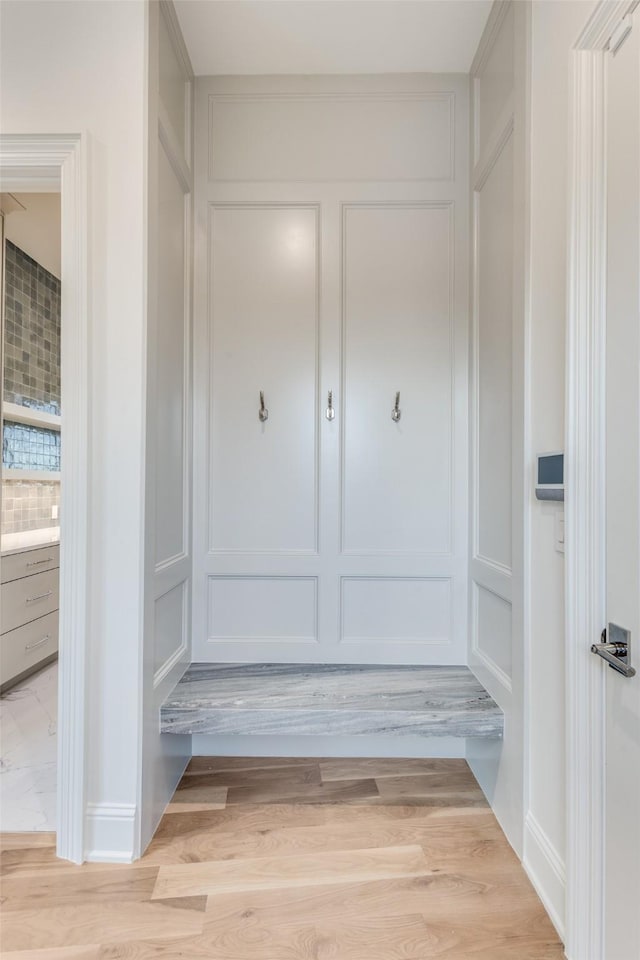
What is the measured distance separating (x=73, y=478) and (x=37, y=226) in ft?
7.89

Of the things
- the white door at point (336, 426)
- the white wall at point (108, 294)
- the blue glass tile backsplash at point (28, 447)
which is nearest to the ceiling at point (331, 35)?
the white wall at point (108, 294)

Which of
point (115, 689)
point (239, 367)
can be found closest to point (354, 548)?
point (239, 367)

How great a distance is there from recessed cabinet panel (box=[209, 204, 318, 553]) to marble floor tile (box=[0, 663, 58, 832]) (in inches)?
44.6

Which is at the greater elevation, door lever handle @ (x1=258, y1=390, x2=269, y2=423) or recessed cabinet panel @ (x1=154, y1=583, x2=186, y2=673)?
door lever handle @ (x1=258, y1=390, x2=269, y2=423)

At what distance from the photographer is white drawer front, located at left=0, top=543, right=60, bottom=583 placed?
2.98 metres

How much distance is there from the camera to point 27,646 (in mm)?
3178

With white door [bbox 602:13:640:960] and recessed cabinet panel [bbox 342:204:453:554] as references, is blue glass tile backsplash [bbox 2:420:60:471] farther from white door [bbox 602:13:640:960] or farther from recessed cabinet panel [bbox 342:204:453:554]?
white door [bbox 602:13:640:960]

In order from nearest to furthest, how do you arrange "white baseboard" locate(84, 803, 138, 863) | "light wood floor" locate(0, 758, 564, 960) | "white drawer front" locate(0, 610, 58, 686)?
"light wood floor" locate(0, 758, 564, 960) < "white baseboard" locate(84, 803, 138, 863) < "white drawer front" locate(0, 610, 58, 686)

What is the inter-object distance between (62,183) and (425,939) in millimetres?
2451

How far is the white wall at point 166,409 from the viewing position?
1.73m

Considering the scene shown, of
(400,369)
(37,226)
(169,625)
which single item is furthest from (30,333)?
(400,369)

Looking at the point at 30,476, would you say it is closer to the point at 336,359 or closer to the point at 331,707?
the point at 336,359

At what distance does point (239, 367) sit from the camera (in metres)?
2.28

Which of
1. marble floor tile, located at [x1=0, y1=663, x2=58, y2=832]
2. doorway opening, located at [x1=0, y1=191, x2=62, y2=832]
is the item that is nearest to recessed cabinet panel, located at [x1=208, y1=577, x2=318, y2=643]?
marble floor tile, located at [x1=0, y1=663, x2=58, y2=832]
